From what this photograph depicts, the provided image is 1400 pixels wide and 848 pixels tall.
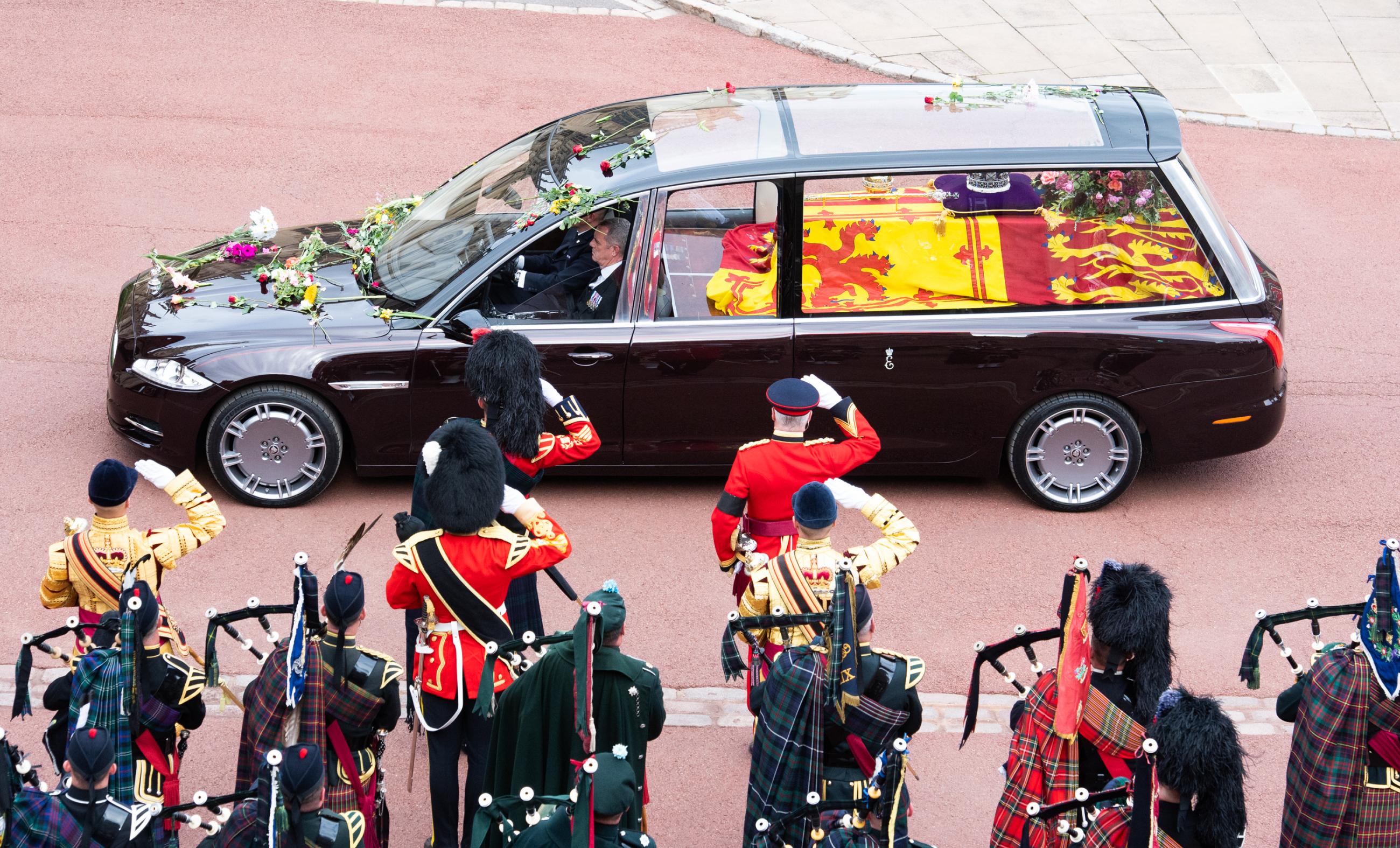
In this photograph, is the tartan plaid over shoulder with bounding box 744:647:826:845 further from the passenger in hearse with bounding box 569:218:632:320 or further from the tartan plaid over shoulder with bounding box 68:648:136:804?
the passenger in hearse with bounding box 569:218:632:320

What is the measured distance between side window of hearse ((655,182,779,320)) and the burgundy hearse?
15mm

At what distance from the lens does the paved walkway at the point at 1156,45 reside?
564 inches

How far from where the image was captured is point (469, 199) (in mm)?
8609

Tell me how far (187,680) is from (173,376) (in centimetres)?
320

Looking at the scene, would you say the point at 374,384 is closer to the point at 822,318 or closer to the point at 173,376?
the point at 173,376

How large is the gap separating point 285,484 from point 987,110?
433 cm

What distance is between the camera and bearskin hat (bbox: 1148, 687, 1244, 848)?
4.19 meters

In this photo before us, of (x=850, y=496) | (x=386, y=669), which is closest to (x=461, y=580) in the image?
(x=386, y=669)

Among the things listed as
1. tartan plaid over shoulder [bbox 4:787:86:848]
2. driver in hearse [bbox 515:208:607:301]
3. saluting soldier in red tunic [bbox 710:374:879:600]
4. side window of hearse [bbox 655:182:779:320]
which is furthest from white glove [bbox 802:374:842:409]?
tartan plaid over shoulder [bbox 4:787:86:848]

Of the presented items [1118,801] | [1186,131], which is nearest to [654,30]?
[1186,131]

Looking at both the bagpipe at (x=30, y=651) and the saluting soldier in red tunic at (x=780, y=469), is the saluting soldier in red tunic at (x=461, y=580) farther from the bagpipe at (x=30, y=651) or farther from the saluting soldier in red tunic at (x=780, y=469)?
the bagpipe at (x=30, y=651)

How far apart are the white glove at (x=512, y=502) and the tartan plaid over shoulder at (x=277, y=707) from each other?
36.6 inches

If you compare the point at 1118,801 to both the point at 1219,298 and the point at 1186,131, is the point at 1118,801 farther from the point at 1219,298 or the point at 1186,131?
the point at 1186,131

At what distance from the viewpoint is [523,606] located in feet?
21.2
